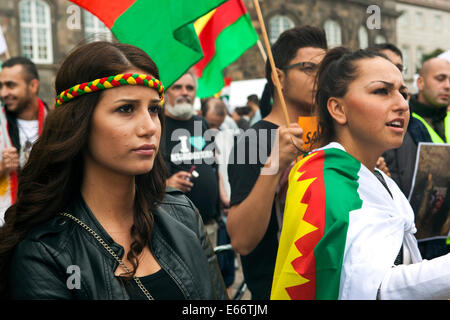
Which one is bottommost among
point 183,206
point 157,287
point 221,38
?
point 157,287

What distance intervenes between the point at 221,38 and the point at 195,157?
1.09 metres

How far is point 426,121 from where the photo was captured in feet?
13.3

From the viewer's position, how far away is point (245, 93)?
37.6ft

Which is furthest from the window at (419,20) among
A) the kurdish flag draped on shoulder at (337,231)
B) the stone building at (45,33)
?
the kurdish flag draped on shoulder at (337,231)

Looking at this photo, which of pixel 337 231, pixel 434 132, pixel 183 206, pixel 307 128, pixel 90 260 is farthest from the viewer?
pixel 434 132

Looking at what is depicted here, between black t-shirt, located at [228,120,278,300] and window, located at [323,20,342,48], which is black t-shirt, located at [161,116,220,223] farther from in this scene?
window, located at [323,20,342,48]

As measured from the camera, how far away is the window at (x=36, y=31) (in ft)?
66.4

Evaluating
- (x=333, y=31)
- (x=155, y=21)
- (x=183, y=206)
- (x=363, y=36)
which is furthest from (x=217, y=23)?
(x=363, y=36)

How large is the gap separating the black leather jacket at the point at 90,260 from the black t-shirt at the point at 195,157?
7.94 ft

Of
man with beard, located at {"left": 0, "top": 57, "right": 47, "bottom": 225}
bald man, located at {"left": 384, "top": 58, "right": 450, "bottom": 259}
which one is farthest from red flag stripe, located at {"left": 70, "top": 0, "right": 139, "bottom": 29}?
bald man, located at {"left": 384, "top": 58, "right": 450, "bottom": 259}

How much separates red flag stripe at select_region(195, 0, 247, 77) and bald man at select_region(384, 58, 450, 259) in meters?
1.58

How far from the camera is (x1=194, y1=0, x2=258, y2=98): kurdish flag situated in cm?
405

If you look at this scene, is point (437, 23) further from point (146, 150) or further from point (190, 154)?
point (146, 150)
